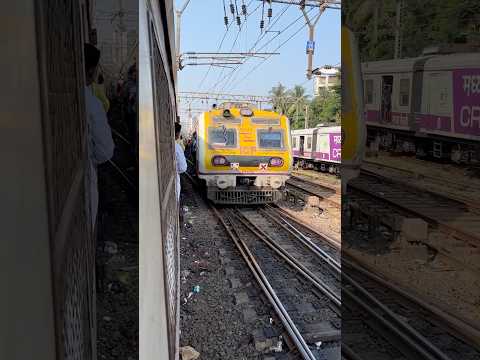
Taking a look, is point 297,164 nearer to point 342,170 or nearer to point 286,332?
point 286,332

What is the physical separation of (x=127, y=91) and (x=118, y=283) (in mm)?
359

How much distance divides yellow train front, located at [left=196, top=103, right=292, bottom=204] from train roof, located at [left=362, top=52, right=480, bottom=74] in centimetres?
922

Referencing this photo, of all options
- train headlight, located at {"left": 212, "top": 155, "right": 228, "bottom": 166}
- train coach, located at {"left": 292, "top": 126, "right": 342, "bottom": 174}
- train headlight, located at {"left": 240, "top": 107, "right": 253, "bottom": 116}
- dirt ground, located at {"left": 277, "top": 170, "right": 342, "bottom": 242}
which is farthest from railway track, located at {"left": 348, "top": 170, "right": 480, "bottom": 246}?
train coach, located at {"left": 292, "top": 126, "right": 342, "bottom": 174}

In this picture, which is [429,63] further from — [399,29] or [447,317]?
[447,317]

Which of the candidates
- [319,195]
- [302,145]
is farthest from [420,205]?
[302,145]

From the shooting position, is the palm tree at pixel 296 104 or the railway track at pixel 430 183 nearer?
the railway track at pixel 430 183

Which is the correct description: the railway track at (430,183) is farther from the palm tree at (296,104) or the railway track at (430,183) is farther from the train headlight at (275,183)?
the palm tree at (296,104)

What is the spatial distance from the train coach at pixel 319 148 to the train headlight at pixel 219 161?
19.2 ft

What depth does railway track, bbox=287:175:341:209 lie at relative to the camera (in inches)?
451

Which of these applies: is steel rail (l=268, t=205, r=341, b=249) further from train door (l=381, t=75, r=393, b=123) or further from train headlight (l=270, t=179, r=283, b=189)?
train door (l=381, t=75, r=393, b=123)

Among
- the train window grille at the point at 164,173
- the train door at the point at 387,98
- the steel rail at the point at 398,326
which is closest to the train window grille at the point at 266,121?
the train window grille at the point at 164,173

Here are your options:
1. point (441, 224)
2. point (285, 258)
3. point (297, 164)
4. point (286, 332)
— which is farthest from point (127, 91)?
point (297, 164)

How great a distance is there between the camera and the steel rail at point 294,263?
17.0ft

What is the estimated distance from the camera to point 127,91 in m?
0.82
